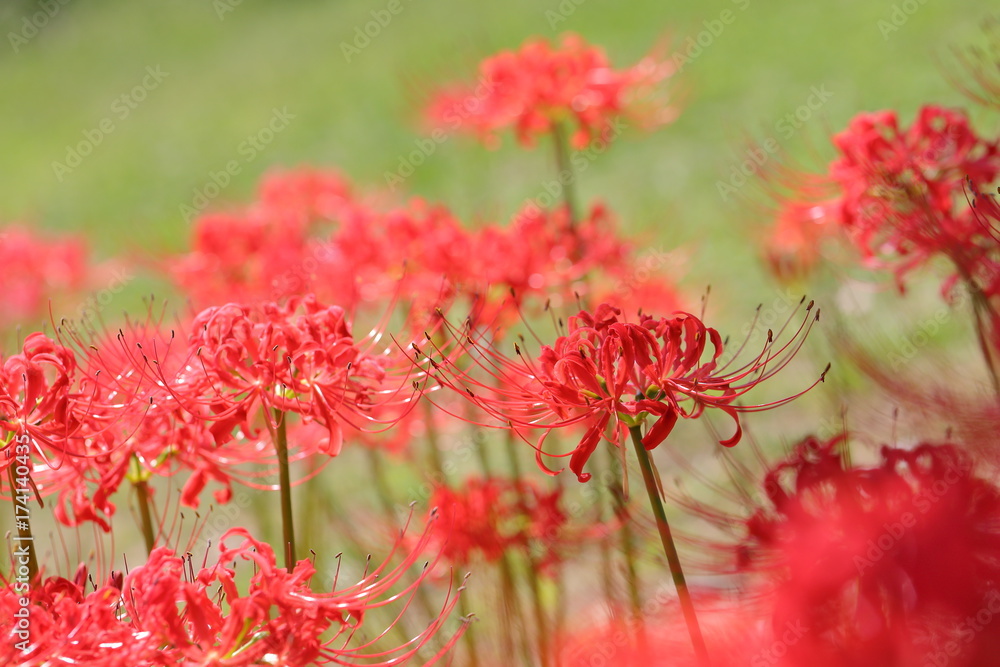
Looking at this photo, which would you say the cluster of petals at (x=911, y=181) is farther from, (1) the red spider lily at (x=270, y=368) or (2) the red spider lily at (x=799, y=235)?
(1) the red spider lily at (x=270, y=368)

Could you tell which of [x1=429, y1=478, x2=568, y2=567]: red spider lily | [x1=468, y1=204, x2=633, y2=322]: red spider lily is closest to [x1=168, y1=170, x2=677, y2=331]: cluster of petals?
[x1=468, y1=204, x2=633, y2=322]: red spider lily

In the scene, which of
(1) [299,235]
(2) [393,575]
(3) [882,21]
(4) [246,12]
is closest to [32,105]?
(4) [246,12]

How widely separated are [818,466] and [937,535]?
160 millimetres

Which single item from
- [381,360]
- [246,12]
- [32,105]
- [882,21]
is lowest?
[381,360]

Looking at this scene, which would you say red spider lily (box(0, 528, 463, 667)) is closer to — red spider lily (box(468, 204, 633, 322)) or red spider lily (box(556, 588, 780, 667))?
red spider lily (box(556, 588, 780, 667))

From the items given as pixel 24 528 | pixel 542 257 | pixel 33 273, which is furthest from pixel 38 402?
pixel 33 273

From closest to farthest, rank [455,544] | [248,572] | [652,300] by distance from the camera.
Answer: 1. [455,544]
2. [652,300]
3. [248,572]

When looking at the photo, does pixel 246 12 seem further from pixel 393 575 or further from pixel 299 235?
pixel 393 575

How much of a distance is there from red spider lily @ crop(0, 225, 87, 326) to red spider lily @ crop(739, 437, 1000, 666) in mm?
2177

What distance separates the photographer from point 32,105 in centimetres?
1003

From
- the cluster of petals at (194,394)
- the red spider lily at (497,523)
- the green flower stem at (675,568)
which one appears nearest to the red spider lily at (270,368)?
the cluster of petals at (194,394)

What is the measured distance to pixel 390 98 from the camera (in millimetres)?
7633

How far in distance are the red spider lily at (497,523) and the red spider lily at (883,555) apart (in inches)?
23.4

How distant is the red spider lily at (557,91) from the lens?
205 cm
